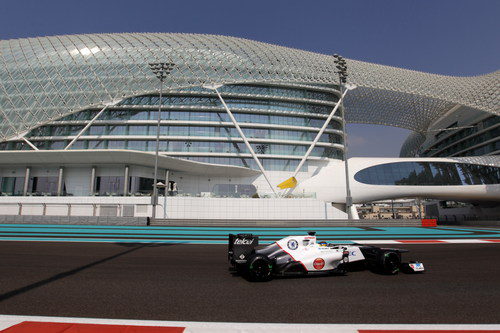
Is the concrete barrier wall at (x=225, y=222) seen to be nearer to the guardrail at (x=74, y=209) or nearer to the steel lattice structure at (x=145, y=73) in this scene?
the guardrail at (x=74, y=209)

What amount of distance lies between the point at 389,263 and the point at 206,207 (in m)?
28.1

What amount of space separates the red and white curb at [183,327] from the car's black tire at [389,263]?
3.48 meters

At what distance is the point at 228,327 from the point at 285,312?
1106 millimetres

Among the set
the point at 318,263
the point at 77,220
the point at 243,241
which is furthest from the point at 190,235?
the point at 77,220

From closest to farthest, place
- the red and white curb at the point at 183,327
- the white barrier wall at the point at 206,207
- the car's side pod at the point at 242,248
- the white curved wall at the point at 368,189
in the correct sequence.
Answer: the red and white curb at the point at 183,327 → the car's side pod at the point at 242,248 → the white barrier wall at the point at 206,207 → the white curved wall at the point at 368,189

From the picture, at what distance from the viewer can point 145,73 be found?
39969 mm

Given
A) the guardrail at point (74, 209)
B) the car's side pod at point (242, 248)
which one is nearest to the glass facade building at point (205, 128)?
the guardrail at point (74, 209)

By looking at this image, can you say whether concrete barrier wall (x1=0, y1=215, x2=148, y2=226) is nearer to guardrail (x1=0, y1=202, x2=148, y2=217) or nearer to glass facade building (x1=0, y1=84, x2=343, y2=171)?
guardrail (x1=0, y1=202, x2=148, y2=217)

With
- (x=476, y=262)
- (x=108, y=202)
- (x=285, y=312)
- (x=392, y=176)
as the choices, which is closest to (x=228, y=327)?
(x=285, y=312)

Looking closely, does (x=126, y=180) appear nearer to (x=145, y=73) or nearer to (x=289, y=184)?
(x=145, y=73)

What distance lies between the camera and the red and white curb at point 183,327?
3.62m

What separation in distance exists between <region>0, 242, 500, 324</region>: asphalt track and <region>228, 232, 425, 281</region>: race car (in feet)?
0.82

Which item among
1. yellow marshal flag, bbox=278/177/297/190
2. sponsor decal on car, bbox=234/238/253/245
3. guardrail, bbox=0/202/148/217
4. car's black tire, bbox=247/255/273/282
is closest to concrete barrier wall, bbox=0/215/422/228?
guardrail, bbox=0/202/148/217

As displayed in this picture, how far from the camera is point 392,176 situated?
40.0 metres
